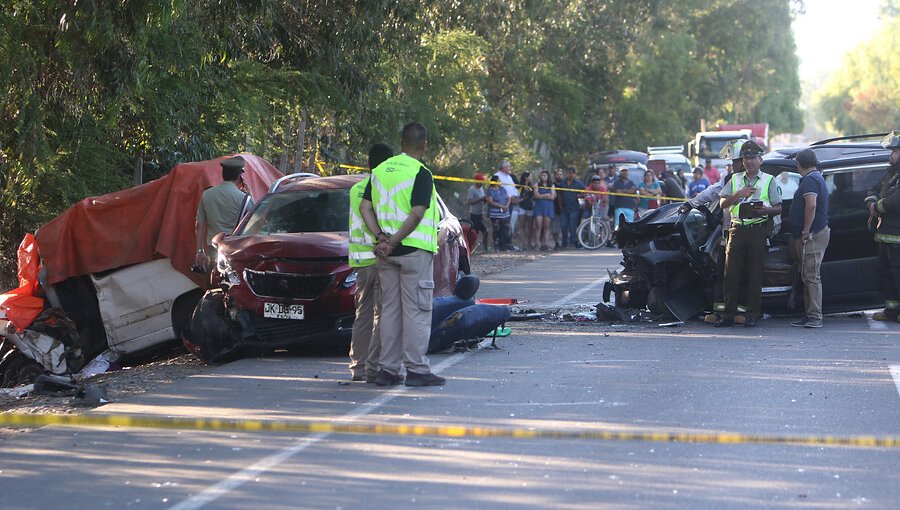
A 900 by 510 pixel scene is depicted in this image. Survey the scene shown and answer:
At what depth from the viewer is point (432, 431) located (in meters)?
8.31

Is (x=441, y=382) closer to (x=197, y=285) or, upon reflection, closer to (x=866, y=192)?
(x=197, y=285)

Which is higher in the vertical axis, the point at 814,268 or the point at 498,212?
the point at 498,212

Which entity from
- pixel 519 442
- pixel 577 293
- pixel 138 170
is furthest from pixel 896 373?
pixel 138 170

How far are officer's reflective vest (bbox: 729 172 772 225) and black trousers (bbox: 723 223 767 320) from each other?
0.21ft

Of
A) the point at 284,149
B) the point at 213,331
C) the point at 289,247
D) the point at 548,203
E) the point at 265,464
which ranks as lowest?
the point at 265,464

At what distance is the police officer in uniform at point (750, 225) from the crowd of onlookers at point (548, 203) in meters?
15.1

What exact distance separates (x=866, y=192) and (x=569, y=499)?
925 centimetres

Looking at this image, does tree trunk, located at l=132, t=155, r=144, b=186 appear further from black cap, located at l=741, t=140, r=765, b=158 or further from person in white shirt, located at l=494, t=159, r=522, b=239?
person in white shirt, located at l=494, t=159, r=522, b=239

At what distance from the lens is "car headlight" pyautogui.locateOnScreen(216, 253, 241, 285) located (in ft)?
39.9

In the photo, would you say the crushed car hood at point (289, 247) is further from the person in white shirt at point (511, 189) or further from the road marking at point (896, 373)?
the person in white shirt at point (511, 189)

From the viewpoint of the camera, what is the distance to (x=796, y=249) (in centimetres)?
1423

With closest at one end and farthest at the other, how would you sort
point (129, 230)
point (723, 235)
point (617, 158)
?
point (129, 230)
point (723, 235)
point (617, 158)

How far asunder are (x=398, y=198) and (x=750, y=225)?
535 cm

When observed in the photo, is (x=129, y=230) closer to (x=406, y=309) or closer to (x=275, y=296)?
(x=275, y=296)
